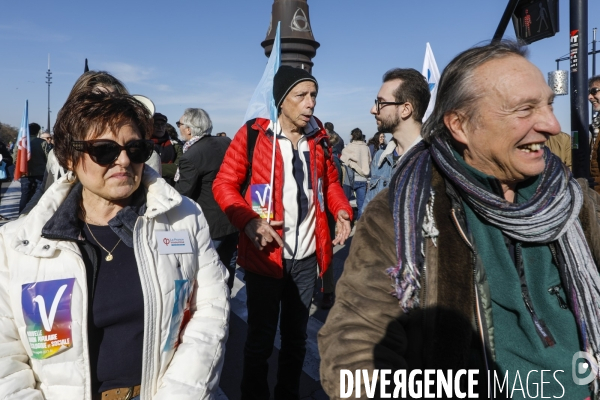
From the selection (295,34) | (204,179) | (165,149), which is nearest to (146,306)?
(204,179)

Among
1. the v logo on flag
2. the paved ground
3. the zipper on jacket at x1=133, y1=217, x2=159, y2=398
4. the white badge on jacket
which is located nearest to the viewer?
the v logo on flag

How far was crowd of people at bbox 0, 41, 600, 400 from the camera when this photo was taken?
1364mm

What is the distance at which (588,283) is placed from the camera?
1.46 metres

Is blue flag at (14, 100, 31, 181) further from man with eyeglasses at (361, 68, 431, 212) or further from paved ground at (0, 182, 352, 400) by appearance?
man with eyeglasses at (361, 68, 431, 212)

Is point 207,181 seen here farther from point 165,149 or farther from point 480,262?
point 480,262

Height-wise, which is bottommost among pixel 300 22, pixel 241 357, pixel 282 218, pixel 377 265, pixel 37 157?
pixel 241 357

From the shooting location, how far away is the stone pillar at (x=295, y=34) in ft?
16.2

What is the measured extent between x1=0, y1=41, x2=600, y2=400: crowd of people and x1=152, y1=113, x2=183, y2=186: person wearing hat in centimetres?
406

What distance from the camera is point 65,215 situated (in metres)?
1.74

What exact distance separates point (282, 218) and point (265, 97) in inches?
37.2

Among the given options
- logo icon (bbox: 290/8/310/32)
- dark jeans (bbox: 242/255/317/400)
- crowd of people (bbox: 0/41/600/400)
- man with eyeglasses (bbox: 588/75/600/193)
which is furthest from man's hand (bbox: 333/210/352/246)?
man with eyeglasses (bbox: 588/75/600/193)

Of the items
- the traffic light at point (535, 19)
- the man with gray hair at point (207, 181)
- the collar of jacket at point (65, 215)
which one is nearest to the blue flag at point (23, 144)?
the man with gray hair at point (207, 181)

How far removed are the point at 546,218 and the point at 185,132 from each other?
15.5ft

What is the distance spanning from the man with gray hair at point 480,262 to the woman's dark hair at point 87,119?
40.4 inches
